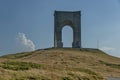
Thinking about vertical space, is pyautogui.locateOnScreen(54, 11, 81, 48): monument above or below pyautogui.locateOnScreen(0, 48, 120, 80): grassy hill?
above

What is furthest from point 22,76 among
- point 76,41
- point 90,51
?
point 76,41

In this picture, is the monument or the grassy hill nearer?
the grassy hill

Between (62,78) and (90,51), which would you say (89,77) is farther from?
(90,51)

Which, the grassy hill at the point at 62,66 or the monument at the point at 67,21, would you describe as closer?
the grassy hill at the point at 62,66

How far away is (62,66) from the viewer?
37.1 meters

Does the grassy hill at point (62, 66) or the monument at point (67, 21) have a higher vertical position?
the monument at point (67, 21)

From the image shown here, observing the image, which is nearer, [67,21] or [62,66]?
[62,66]

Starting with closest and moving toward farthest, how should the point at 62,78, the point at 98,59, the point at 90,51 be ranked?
the point at 62,78 < the point at 98,59 < the point at 90,51

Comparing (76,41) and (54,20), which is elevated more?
(54,20)

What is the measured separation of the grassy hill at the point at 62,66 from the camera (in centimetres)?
2595

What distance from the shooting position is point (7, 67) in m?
28.8

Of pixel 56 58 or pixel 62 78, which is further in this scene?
pixel 56 58

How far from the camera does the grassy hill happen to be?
1021 inches

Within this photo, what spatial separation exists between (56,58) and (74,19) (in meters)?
20.9
